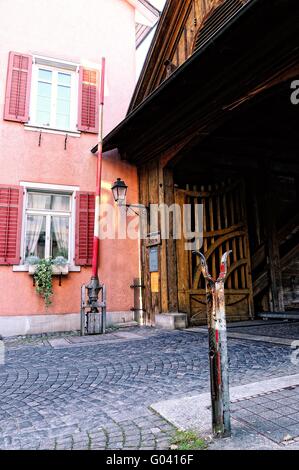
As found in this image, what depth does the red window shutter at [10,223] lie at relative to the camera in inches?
278

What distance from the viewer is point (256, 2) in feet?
11.3

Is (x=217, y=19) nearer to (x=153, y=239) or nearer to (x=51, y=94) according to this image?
(x=51, y=94)

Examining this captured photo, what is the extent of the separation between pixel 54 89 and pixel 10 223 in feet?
12.0

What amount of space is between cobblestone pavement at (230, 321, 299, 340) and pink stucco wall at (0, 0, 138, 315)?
9.31 ft

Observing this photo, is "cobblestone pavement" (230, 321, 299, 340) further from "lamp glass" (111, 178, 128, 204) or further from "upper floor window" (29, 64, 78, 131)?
"upper floor window" (29, 64, 78, 131)

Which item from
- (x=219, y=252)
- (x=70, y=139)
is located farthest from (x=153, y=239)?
(x=70, y=139)

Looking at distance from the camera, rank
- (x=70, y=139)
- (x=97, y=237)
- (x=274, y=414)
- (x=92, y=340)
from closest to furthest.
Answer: (x=274, y=414) < (x=92, y=340) < (x=97, y=237) < (x=70, y=139)

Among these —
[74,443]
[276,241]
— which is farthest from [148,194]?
[74,443]

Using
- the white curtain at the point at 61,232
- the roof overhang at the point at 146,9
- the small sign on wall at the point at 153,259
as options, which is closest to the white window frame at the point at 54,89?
the white curtain at the point at 61,232

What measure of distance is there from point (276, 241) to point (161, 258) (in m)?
3.27

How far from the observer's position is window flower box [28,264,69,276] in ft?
23.4

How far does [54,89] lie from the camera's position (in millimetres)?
8461

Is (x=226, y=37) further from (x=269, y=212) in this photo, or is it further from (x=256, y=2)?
(x=269, y=212)

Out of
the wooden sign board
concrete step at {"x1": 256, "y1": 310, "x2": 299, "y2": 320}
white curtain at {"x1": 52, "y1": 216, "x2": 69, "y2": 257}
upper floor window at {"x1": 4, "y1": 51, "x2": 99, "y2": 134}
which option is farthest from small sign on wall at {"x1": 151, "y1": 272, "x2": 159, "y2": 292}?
upper floor window at {"x1": 4, "y1": 51, "x2": 99, "y2": 134}
